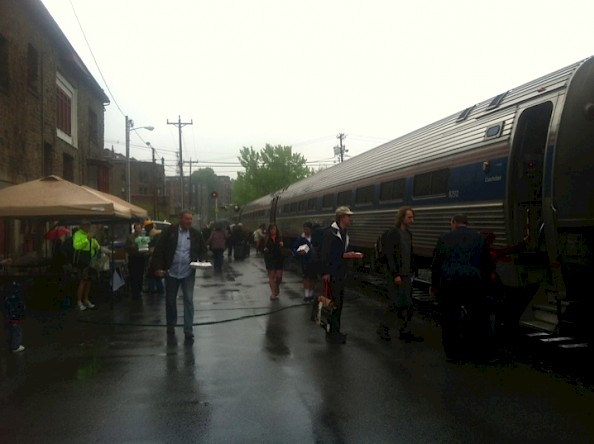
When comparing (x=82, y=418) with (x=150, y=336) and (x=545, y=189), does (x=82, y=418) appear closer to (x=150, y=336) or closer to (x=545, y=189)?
(x=150, y=336)

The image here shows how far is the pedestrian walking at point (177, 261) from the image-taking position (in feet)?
28.3

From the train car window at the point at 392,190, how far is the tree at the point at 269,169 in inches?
2405

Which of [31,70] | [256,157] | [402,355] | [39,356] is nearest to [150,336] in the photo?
[39,356]

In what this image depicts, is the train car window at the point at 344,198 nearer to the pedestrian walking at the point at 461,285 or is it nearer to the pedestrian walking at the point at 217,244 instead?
the pedestrian walking at the point at 217,244

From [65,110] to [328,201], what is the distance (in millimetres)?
11169

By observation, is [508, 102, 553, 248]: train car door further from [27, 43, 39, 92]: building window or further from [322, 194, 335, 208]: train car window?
[27, 43, 39, 92]: building window

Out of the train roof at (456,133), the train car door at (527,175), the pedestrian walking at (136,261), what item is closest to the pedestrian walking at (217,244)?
the train roof at (456,133)

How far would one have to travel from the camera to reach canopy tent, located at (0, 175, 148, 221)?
11219 millimetres

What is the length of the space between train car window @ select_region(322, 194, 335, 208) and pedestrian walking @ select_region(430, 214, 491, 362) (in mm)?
12602

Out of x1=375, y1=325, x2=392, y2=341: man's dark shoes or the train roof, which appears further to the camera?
the train roof

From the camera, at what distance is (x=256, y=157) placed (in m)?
77.8

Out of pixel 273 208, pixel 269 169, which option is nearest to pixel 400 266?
pixel 273 208

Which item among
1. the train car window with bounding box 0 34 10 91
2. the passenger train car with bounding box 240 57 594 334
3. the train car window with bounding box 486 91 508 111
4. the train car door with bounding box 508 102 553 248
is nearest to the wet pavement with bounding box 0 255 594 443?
the passenger train car with bounding box 240 57 594 334

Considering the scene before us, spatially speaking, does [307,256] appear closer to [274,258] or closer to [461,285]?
[274,258]
